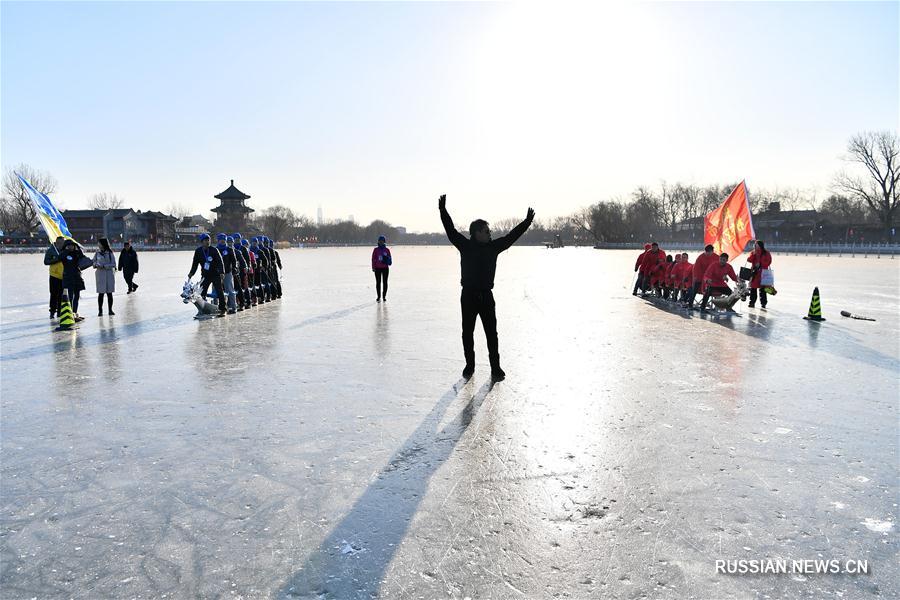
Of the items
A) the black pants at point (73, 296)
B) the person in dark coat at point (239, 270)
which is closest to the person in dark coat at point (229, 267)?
the person in dark coat at point (239, 270)

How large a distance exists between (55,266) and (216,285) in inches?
119

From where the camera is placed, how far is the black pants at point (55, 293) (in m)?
11.1

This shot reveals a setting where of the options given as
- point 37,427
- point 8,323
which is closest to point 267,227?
point 8,323

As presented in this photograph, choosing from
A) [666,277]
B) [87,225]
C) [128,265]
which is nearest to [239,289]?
[128,265]

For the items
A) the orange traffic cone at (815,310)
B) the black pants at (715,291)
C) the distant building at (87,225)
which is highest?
the distant building at (87,225)

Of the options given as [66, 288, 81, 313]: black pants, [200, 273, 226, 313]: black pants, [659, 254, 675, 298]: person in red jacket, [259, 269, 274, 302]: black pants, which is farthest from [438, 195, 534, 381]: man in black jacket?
[659, 254, 675, 298]: person in red jacket

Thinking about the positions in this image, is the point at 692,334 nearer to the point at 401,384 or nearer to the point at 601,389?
the point at 601,389

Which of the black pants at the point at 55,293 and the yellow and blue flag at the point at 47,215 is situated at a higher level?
the yellow and blue flag at the point at 47,215

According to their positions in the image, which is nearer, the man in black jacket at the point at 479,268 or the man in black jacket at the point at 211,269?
the man in black jacket at the point at 479,268

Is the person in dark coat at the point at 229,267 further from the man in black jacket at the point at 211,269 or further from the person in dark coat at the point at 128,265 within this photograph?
the person in dark coat at the point at 128,265

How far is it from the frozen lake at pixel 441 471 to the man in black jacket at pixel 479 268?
520 millimetres

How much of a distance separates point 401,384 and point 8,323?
920 centimetres

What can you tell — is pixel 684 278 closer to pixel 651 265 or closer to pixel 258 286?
pixel 651 265

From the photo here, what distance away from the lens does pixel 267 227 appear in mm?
116062
